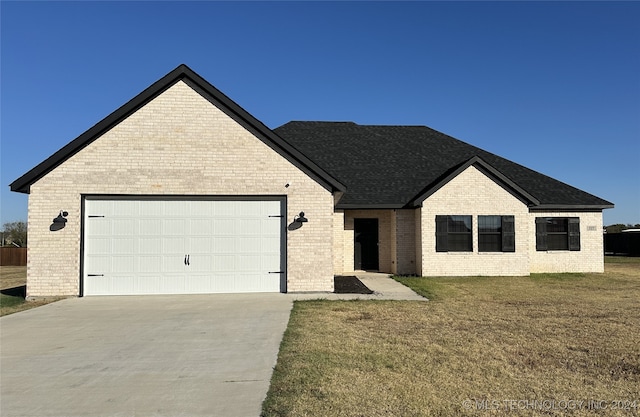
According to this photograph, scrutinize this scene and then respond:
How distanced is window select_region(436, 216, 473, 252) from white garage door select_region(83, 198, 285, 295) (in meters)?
7.12

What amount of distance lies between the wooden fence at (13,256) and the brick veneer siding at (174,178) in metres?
20.9

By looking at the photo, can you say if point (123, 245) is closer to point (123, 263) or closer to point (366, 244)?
point (123, 263)

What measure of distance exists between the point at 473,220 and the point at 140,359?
13.8m

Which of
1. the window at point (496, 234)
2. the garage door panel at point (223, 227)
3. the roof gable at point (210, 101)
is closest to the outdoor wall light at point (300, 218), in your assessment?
the roof gable at point (210, 101)

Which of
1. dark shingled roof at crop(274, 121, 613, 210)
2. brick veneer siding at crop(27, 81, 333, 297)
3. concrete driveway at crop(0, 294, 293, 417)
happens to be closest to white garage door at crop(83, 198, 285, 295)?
brick veneer siding at crop(27, 81, 333, 297)

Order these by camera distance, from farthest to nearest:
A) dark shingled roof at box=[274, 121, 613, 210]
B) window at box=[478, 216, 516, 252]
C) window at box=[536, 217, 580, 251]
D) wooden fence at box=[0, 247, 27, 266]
→ wooden fence at box=[0, 247, 27, 266]
window at box=[536, 217, 580, 251]
dark shingled roof at box=[274, 121, 613, 210]
window at box=[478, 216, 516, 252]

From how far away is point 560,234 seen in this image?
18.3 metres

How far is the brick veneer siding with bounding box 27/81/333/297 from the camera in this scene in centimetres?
1180

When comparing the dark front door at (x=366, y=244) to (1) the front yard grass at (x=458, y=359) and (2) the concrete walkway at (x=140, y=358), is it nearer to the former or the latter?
(1) the front yard grass at (x=458, y=359)

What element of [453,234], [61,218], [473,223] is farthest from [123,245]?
[473,223]

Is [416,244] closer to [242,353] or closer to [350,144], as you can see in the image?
[350,144]

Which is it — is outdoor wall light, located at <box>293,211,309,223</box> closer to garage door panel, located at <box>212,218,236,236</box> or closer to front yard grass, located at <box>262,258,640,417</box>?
garage door panel, located at <box>212,218,236,236</box>

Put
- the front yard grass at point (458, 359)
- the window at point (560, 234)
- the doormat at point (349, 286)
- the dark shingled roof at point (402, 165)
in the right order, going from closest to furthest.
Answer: the front yard grass at point (458, 359) < the doormat at point (349, 286) < the dark shingled roof at point (402, 165) < the window at point (560, 234)

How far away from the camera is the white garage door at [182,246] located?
12.1 m
